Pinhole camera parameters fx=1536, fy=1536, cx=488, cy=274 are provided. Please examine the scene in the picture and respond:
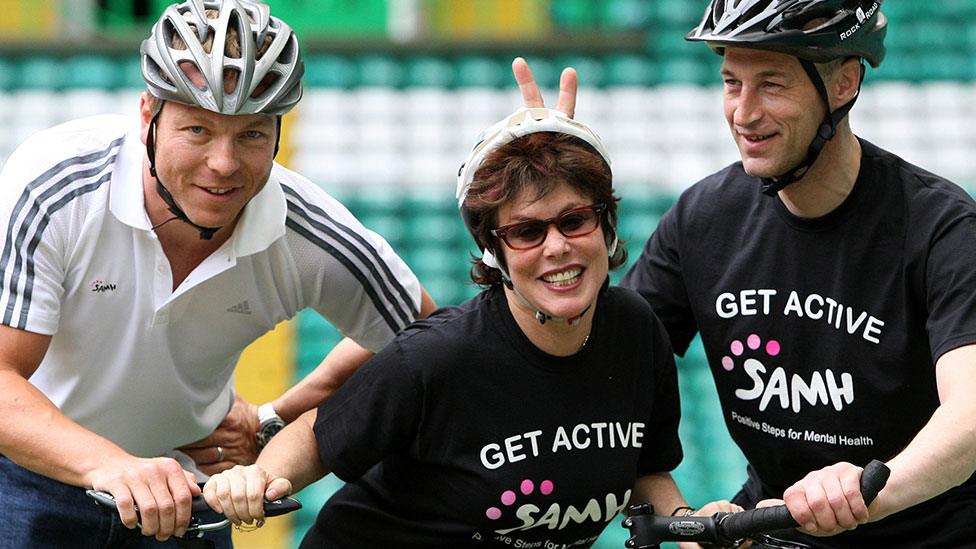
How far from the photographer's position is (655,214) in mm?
9008

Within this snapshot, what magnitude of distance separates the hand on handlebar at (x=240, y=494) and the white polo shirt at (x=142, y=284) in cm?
62

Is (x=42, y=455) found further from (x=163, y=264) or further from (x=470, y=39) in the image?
(x=470, y=39)

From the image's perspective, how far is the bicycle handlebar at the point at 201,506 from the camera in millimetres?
3236

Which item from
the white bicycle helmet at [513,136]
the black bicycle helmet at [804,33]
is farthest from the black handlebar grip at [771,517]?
the black bicycle helmet at [804,33]

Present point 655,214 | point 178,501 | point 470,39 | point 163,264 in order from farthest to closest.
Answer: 1. point 470,39
2. point 655,214
3. point 163,264
4. point 178,501

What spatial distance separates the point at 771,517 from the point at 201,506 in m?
1.20

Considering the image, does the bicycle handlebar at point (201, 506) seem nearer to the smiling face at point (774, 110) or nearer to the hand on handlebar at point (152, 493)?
the hand on handlebar at point (152, 493)

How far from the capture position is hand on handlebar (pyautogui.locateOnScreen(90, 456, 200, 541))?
126 inches

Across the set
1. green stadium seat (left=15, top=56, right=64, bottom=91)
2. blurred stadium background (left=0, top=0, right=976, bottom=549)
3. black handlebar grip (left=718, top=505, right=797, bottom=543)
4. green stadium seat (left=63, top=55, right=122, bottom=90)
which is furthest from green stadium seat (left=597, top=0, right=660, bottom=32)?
black handlebar grip (left=718, top=505, right=797, bottom=543)

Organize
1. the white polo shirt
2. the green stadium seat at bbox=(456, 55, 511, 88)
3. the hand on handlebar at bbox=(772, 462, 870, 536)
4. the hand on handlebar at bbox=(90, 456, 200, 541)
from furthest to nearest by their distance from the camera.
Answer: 1. the green stadium seat at bbox=(456, 55, 511, 88)
2. the white polo shirt
3. the hand on handlebar at bbox=(90, 456, 200, 541)
4. the hand on handlebar at bbox=(772, 462, 870, 536)

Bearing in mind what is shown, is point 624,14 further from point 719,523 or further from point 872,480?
point 872,480

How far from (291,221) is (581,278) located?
2.76 feet

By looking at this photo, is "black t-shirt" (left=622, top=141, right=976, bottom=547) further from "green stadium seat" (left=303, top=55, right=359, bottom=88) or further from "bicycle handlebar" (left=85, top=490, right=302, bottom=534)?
"green stadium seat" (left=303, top=55, right=359, bottom=88)

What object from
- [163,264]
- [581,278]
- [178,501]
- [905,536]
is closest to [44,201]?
[163,264]
